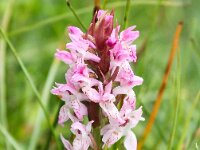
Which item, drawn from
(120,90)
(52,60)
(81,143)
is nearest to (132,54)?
(120,90)

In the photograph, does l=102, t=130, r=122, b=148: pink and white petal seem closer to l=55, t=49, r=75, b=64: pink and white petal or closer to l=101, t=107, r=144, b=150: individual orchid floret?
l=101, t=107, r=144, b=150: individual orchid floret

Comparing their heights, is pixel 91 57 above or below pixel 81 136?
above

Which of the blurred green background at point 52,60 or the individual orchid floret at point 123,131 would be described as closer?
the individual orchid floret at point 123,131

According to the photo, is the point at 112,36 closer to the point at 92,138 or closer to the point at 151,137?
the point at 92,138

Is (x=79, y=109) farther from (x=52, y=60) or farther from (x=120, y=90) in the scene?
(x=52, y=60)

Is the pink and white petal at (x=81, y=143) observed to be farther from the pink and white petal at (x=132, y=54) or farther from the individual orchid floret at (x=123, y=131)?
the pink and white petal at (x=132, y=54)

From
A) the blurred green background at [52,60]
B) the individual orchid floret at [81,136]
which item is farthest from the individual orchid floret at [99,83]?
the blurred green background at [52,60]

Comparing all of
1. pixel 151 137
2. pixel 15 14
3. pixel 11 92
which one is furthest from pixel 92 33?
pixel 15 14

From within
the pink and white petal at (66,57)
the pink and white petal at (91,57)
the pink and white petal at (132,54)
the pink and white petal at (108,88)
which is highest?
the pink and white petal at (66,57)
